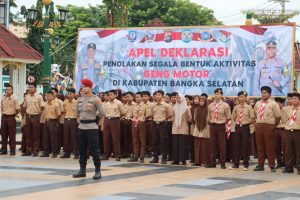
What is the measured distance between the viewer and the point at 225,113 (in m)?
14.9

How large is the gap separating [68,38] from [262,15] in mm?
15804

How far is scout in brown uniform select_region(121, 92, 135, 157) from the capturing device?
16.7 metres

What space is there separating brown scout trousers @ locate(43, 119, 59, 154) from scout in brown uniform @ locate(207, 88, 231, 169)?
3.99 metres

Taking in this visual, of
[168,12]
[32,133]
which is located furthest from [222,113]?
[168,12]

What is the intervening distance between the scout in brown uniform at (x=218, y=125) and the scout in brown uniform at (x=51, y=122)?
12.8 ft

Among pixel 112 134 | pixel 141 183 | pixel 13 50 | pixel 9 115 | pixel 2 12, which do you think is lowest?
pixel 141 183

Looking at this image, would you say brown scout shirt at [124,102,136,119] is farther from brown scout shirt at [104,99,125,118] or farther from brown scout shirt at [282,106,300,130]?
brown scout shirt at [282,106,300,130]

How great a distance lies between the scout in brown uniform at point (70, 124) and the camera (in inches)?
658

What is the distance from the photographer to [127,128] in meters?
16.9

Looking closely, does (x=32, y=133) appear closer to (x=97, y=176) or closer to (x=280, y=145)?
(x=97, y=176)

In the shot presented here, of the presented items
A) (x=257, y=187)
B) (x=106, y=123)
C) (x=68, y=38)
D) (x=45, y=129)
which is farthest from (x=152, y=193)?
(x=68, y=38)

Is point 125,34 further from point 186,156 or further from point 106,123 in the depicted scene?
point 186,156

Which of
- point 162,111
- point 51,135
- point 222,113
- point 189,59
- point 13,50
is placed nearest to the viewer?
point 222,113

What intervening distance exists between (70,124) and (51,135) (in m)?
0.55
